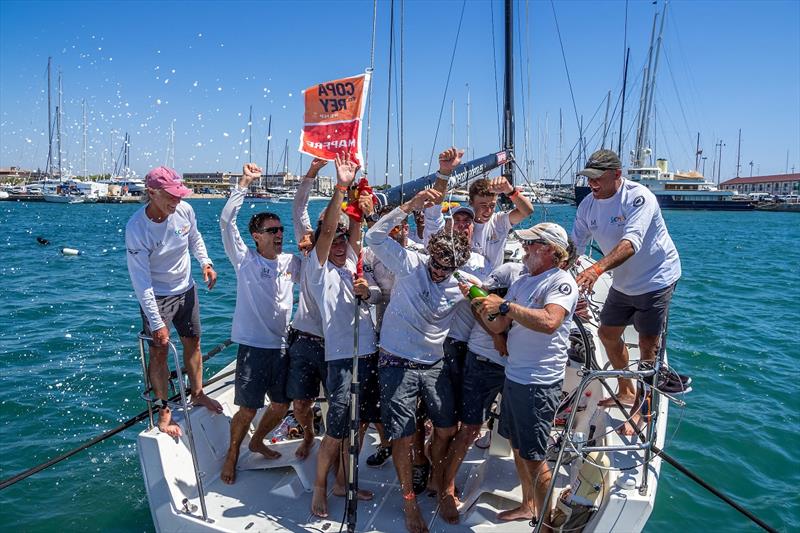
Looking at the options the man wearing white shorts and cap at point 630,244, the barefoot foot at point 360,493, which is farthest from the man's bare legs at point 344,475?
the man wearing white shorts and cap at point 630,244

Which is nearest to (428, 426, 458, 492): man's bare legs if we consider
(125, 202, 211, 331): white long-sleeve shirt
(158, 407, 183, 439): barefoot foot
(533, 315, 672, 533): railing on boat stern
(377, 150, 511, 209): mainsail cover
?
(533, 315, 672, 533): railing on boat stern

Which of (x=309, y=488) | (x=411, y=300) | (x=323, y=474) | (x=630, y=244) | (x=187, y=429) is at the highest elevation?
(x=630, y=244)

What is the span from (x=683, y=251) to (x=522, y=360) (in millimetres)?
27546

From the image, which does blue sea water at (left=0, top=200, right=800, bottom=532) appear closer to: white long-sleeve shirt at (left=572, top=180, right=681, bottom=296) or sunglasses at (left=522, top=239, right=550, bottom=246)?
white long-sleeve shirt at (left=572, top=180, right=681, bottom=296)

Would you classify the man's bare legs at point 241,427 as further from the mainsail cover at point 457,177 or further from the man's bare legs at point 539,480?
the mainsail cover at point 457,177

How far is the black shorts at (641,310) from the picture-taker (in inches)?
157

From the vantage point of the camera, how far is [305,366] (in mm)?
3934

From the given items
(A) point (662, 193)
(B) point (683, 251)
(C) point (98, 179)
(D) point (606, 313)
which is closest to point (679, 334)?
(D) point (606, 313)

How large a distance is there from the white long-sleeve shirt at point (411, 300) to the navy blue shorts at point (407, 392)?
64 mm

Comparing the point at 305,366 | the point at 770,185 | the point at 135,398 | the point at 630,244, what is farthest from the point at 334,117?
the point at 770,185

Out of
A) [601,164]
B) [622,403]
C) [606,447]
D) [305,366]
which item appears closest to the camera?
[606,447]

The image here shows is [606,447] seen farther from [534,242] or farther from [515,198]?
[515,198]

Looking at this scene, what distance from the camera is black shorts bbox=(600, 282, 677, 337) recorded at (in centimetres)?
398

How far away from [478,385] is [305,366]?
3.92ft
